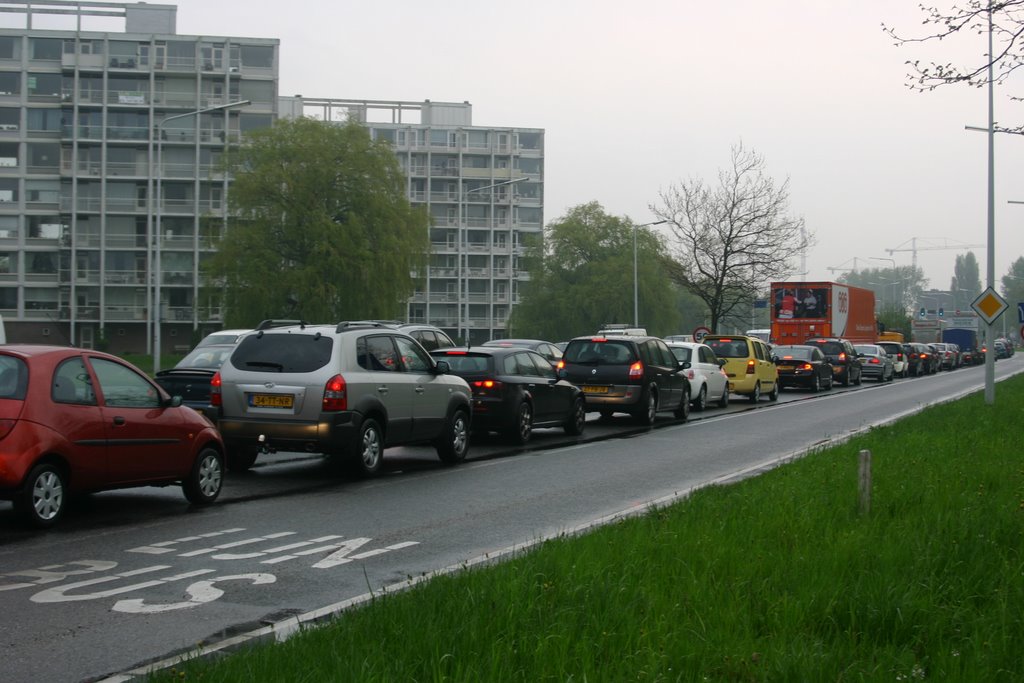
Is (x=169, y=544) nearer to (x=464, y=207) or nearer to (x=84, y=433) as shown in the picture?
(x=84, y=433)

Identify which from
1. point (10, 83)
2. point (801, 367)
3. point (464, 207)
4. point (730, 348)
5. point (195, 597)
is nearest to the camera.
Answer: point (195, 597)

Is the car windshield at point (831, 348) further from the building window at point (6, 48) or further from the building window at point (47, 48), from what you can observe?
the building window at point (6, 48)

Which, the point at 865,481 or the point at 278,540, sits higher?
the point at 865,481

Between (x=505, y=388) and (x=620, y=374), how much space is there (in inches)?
211

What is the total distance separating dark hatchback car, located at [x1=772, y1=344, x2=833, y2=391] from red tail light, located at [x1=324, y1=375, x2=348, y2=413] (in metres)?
26.8

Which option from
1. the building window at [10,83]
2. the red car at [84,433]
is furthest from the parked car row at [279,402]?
the building window at [10,83]

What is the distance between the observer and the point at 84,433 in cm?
980

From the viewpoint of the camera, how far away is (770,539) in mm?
7949

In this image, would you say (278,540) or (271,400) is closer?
(278,540)

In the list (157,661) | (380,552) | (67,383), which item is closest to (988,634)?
(157,661)

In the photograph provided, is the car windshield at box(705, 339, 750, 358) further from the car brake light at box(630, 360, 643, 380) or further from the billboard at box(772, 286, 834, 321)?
the billboard at box(772, 286, 834, 321)

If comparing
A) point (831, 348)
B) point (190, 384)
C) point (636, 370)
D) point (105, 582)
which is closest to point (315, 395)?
point (190, 384)

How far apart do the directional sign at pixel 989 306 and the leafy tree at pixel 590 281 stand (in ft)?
182

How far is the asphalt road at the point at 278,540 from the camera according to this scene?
6.36 metres
